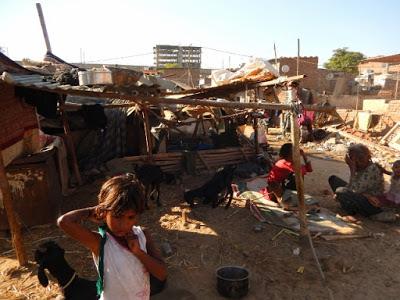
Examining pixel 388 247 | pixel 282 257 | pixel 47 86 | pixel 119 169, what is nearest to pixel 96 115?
pixel 119 169

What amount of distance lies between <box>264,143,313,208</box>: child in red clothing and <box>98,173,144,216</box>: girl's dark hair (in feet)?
15.3

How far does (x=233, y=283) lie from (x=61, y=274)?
1.74 meters

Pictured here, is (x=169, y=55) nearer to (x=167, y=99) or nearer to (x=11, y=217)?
(x=167, y=99)

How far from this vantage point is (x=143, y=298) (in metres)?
2.24

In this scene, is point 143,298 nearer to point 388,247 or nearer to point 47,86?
point 47,86

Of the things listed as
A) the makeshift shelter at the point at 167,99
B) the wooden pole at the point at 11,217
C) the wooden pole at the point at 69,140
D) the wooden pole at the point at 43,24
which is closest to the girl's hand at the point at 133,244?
the makeshift shelter at the point at 167,99

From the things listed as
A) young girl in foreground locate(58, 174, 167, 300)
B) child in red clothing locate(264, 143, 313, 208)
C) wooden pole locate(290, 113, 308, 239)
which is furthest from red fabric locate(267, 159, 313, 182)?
young girl in foreground locate(58, 174, 167, 300)

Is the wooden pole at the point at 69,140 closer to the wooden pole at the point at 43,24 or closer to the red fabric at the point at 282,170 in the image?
the red fabric at the point at 282,170

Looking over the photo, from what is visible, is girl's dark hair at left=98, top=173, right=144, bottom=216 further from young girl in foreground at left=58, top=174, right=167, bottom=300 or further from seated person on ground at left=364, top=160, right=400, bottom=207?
seated person on ground at left=364, top=160, right=400, bottom=207

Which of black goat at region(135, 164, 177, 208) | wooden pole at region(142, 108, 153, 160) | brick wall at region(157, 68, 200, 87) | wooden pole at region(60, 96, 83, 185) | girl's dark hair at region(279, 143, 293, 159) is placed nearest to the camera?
girl's dark hair at region(279, 143, 293, 159)

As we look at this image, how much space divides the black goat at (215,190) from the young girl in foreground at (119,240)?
181 inches

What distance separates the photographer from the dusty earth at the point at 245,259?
425 centimetres

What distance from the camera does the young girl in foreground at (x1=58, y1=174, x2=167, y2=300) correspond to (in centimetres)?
196

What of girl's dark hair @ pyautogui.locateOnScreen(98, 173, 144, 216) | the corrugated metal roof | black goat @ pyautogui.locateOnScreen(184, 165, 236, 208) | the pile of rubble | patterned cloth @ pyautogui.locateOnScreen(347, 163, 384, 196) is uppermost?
the corrugated metal roof
